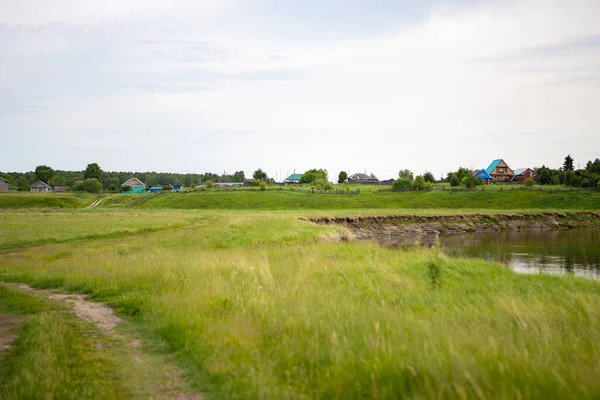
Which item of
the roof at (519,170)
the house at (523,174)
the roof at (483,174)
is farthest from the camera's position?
the roof at (519,170)

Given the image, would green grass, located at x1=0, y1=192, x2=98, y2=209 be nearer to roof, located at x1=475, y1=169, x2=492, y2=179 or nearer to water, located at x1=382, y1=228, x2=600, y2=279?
water, located at x1=382, y1=228, x2=600, y2=279

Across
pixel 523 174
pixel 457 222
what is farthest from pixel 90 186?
pixel 523 174

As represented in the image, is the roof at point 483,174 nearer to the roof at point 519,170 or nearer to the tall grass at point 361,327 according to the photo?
the roof at point 519,170

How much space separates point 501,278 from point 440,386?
13.4 metres

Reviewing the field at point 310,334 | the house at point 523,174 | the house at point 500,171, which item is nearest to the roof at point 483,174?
the house at point 500,171

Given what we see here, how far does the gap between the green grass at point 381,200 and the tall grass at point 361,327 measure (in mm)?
80036

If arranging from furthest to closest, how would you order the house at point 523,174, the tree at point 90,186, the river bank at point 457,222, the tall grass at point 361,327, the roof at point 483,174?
1. the house at point 523,174
2. the roof at point 483,174
3. the tree at point 90,186
4. the river bank at point 457,222
5. the tall grass at point 361,327

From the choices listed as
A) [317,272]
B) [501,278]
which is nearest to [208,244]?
[317,272]

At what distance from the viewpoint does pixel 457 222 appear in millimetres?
69000

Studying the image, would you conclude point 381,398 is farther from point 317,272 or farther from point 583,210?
point 583,210

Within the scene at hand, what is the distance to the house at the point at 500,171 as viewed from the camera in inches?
6905

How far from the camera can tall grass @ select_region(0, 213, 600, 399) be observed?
689 cm

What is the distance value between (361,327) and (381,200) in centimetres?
9760

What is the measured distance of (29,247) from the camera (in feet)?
106
